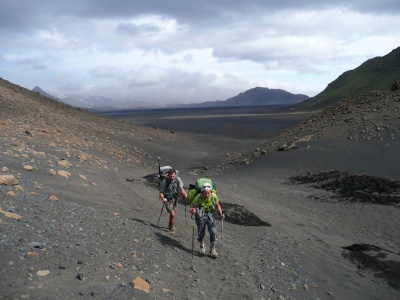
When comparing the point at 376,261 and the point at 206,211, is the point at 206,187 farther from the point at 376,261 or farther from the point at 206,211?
the point at 376,261

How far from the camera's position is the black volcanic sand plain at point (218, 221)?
7.93 meters

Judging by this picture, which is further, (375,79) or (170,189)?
(375,79)

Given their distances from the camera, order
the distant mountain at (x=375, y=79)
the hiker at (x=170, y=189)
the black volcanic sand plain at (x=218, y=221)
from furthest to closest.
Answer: the distant mountain at (x=375, y=79)
the hiker at (x=170, y=189)
the black volcanic sand plain at (x=218, y=221)

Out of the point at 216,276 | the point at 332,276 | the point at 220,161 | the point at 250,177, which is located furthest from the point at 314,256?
the point at 220,161

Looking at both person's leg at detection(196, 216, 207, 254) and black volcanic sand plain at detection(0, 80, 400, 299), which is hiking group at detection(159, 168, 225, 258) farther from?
black volcanic sand plain at detection(0, 80, 400, 299)

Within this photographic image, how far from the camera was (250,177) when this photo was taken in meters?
29.7

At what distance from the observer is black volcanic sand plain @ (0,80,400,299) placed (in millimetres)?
7934

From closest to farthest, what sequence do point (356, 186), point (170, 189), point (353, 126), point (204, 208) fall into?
point (204, 208) → point (170, 189) → point (356, 186) → point (353, 126)

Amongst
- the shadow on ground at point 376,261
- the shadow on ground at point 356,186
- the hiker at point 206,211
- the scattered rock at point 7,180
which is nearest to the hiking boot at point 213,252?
the hiker at point 206,211

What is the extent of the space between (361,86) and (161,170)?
195 m

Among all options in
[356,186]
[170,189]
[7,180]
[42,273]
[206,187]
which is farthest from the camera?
[356,186]

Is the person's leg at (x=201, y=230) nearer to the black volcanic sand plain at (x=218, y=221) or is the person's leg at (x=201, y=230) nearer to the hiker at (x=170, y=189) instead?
the black volcanic sand plain at (x=218, y=221)

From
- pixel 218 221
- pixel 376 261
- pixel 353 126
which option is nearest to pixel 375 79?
pixel 353 126

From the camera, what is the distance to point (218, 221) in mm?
16031
